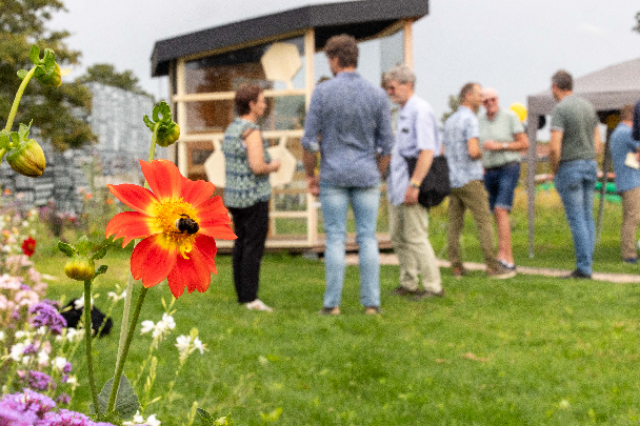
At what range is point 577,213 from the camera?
251 inches

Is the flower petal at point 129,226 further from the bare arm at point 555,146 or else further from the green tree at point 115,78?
→ the green tree at point 115,78

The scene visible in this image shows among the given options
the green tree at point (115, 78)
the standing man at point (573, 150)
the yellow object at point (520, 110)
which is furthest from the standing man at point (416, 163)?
the green tree at point (115, 78)

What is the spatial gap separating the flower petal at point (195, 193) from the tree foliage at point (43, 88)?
15.2m

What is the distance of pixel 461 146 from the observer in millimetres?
6145

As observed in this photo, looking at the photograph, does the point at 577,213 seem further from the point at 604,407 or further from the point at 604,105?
the point at 604,407

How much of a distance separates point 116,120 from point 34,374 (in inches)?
735

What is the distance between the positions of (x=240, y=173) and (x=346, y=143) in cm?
79

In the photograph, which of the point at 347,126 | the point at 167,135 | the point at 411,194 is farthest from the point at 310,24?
the point at 167,135

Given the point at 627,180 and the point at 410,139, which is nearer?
the point at 410,139

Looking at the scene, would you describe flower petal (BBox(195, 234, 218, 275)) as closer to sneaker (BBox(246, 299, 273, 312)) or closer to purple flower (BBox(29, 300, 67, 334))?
purple flower (BBox(29, 300, 67, 334))

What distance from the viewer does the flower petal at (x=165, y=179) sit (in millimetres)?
793

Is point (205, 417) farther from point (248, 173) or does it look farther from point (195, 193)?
point (248, 173)

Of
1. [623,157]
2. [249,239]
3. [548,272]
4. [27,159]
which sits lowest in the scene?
[548,272]

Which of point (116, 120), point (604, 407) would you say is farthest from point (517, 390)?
point (116, 120)
